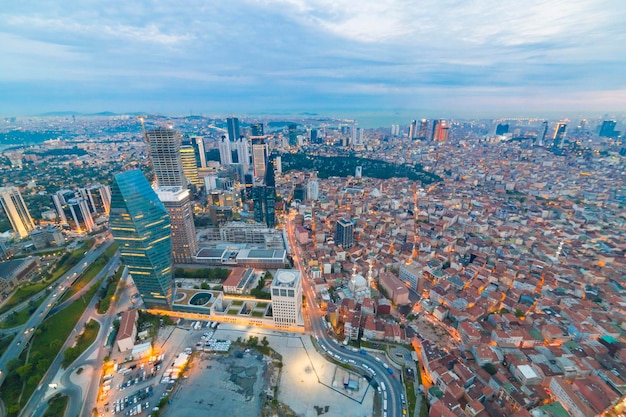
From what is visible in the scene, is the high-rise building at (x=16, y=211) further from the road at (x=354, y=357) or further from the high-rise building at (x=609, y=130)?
→ the high-rise building at (x=609, y=130)

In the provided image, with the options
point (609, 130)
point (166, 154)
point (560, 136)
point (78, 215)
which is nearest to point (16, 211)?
point (78, 215)

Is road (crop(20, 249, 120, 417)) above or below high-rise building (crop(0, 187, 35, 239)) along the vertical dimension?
below

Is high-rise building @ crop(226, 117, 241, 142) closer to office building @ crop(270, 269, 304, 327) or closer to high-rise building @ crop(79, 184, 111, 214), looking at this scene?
high-rise building @ crop(79, 184, 111, 214)

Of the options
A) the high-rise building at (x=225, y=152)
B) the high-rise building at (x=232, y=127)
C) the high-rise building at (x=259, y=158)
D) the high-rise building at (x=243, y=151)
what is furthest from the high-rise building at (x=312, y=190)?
the high-rise building at (x=232, y=127)

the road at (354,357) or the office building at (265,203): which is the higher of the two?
the office building at (265,203)

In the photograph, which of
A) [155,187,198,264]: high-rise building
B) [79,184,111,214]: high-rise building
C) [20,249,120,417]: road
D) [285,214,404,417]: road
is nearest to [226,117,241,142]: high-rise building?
[79,184,111,214]: high-rise building

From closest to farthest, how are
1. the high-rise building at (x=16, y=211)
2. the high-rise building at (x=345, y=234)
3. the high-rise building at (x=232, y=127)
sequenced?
the high-rise building at (x=345, y=234), the high-rise building at (x=16, y=211), the high-rise building at (x=232, y=127)

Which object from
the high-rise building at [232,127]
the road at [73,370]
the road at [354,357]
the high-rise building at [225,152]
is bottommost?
the road at [73,370]
